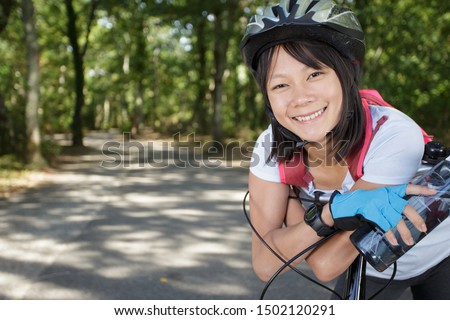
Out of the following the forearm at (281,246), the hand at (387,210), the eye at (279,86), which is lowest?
the forearm at (281,246)

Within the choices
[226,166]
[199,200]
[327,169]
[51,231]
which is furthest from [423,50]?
[327,169]

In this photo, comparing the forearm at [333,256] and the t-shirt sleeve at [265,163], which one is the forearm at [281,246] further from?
the t-shirt sleeve at [265,163]

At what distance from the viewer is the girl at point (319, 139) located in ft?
5.60

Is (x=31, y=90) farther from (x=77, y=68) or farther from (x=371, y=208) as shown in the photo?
(x=371, y=208)

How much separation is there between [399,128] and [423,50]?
15.9m

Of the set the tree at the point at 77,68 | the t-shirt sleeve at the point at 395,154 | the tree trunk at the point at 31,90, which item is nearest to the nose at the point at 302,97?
the t-shirt sleeve at the point at 395,154

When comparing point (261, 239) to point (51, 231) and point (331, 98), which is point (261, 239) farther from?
point (51, 231)

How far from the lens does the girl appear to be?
1706 millimetres

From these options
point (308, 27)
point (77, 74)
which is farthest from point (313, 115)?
point (77, 74)

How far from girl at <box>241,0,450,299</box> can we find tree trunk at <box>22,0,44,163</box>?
12053 millimetres

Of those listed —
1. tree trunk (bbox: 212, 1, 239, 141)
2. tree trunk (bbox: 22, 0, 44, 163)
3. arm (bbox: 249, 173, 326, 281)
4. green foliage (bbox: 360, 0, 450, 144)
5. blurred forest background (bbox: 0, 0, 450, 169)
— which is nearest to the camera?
arm (bbox: 249, 173, 326, 281)

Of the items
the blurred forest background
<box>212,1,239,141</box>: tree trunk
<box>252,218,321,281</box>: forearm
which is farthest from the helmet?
<box>212,1,239,141</box>: tree trunk

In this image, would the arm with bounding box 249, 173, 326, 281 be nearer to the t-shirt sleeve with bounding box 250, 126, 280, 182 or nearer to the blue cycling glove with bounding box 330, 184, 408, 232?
the t-shirt sleeve with bounding box 250, 126, 280, 182
